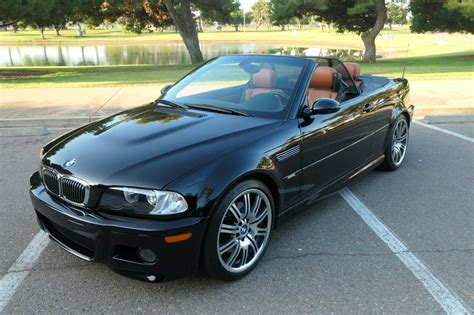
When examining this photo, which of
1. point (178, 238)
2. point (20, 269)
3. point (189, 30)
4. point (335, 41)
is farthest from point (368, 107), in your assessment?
point (335, 41)

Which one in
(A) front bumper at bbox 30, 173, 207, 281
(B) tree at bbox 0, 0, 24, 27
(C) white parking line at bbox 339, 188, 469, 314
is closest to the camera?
(A) front bumper at bbox 30, 173, 207, 281

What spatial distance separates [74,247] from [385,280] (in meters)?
2.19

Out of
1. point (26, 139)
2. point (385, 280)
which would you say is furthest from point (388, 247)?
point (26, 139)

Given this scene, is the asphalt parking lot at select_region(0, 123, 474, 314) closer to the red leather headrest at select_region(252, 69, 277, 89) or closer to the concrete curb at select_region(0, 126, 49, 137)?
the red leather headrest at select_region(252, 69, 277, 89)

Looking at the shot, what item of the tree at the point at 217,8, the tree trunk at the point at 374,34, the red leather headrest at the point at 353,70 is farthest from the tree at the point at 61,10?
the red leather headrest at the point at 353,70

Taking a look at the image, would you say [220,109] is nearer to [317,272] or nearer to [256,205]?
[256,205]

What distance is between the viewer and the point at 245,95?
4.00 m

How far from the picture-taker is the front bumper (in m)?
2.53

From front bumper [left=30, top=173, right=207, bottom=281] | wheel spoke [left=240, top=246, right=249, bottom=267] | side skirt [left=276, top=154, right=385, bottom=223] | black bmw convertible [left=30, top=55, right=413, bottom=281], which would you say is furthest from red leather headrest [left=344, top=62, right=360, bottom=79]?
front bumper [left=30, top=173, right=207, bottom=281]

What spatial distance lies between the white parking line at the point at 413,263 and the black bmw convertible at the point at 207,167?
0.39 metres

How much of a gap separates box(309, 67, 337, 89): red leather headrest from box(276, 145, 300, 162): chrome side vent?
0.96 meters

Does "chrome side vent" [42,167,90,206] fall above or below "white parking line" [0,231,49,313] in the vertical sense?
above

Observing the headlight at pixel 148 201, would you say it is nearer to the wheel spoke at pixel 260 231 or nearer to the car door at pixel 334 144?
the wheel spoke at pixel 260 231

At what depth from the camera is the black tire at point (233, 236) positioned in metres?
2.72
